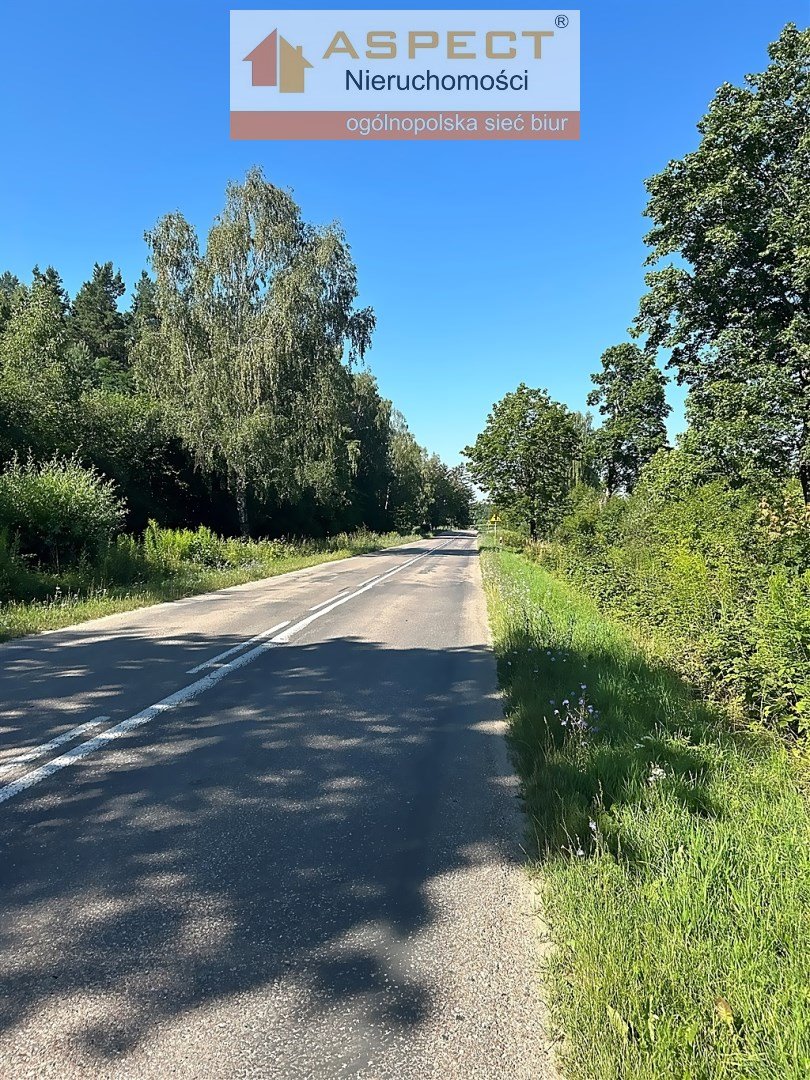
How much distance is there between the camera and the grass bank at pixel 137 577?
1065cm

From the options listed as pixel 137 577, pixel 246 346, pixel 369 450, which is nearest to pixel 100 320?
pixel 369 450

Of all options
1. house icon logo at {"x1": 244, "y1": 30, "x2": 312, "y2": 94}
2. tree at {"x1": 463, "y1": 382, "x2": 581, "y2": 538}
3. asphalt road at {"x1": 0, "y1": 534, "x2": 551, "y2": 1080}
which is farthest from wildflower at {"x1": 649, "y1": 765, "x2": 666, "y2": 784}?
tree at {"x1": 463, "y1": 382, "x2": 581, "y2": 538}

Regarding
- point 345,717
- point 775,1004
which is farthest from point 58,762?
point 775,1004

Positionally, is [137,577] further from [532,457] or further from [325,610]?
[532,457]

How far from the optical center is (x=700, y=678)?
6.45 metres

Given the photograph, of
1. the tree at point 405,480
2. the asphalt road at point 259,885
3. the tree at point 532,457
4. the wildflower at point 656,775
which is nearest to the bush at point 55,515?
the asphalt road at point 259,885

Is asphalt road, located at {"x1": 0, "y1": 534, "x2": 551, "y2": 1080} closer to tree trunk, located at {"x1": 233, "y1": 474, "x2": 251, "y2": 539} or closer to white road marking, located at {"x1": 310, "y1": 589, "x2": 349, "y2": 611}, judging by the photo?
white road marking, located at {"x1": 310, "y1": 589, "x2": 349, "y2": 611}

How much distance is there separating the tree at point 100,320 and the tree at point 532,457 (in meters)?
30.6

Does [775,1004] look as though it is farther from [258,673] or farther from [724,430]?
[724,430]

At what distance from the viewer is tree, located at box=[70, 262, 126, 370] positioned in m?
50.7

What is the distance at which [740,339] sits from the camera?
15.8 metres

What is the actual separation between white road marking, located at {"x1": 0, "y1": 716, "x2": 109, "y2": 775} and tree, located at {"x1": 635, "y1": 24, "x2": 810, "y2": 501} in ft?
47.3

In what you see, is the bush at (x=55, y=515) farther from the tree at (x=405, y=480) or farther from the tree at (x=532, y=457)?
the tree at (x=405, y=480)

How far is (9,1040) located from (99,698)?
4149 millimetres
